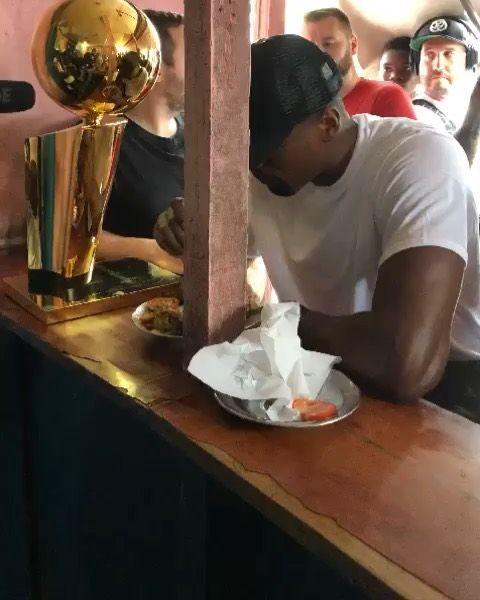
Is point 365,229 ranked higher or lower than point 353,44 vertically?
lower

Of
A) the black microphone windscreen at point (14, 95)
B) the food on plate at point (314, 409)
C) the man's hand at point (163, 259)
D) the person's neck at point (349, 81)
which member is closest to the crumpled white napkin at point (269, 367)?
the food on plate at point (314, 409)

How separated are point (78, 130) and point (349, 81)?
1.47 m

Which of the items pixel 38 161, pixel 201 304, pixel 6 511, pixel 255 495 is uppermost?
pixel 38 161

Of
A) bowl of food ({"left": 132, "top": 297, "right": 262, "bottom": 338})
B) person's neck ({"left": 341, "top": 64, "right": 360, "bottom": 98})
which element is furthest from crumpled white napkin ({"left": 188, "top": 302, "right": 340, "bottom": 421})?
person's neck ({"left": 341, "top": 64, "right": 360, "bottom": 98})

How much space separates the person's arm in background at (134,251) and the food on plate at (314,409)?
0.70m

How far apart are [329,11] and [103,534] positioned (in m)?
1.88

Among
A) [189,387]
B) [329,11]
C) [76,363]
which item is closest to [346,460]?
[189,387]

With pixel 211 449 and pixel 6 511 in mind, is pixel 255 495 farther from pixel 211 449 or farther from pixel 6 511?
pixel 6 511

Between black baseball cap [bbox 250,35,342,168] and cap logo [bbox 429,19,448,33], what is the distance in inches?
49.9

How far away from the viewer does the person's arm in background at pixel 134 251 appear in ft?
5.01

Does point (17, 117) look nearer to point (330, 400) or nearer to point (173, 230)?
point (173, 230)

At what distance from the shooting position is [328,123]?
1.17 m

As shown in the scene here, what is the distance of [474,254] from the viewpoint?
1.16m

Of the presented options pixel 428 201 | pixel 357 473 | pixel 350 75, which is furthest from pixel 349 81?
pixel 357 473
